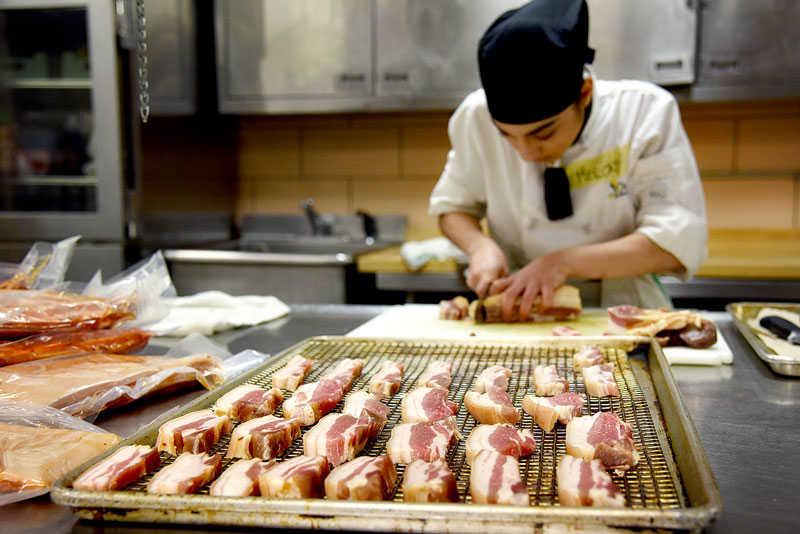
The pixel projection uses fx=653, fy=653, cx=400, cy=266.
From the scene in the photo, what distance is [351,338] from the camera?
1.55 metres

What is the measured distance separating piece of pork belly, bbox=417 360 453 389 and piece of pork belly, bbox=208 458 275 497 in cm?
42

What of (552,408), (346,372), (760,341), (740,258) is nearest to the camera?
(552,408)

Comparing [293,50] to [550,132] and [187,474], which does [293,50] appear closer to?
[550,132]

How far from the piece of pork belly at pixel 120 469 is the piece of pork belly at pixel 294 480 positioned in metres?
0.16

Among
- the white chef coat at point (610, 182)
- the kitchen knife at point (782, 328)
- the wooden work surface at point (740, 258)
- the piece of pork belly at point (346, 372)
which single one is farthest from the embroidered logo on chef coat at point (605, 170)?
the piece of pork belly at point (346, 372)

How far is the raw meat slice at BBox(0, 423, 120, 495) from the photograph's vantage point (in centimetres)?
80

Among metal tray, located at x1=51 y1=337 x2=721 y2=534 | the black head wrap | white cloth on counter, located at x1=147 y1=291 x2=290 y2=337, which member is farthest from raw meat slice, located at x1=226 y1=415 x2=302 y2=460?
the black head wrap

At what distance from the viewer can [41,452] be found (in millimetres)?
859

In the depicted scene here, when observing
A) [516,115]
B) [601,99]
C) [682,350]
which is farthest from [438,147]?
[682,350]

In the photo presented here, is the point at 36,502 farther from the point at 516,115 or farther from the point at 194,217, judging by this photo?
the point at 194,217

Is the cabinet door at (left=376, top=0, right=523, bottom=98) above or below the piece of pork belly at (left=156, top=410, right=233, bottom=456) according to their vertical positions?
above

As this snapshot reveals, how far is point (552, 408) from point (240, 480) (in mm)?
479

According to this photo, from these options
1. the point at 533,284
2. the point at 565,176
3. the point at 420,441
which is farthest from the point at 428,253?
the point at 420,441

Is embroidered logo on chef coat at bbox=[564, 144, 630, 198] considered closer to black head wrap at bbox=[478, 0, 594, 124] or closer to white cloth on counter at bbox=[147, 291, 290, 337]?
black head wrap at bbox=[478, 0, 594, 124]
